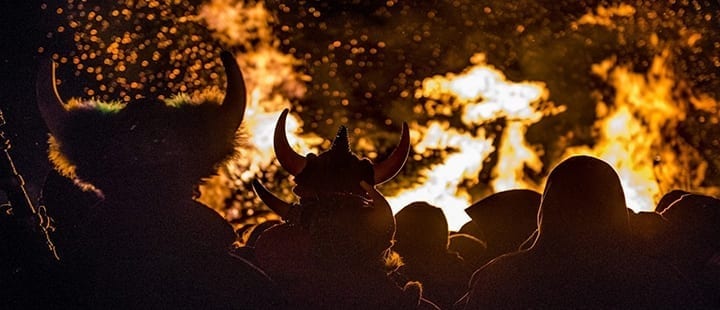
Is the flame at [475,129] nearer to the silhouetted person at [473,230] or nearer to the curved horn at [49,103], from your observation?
the silhouetted person at [473,230]

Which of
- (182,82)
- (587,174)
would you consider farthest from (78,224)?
(182,82)

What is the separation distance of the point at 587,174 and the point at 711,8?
286cm

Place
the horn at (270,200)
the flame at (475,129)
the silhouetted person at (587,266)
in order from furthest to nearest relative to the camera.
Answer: the flame at (475,129), the horn at (270,200), the silhouetted person at (587,266)

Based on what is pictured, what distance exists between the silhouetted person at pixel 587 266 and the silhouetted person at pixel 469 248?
0.43 m

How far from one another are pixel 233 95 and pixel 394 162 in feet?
1.62

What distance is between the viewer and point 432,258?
6.51 ft

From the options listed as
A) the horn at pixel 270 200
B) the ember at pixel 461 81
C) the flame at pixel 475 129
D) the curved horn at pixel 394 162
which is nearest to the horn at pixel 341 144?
the curved horn at pixel 394 162

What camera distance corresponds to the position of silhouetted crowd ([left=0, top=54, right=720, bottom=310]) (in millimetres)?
1616

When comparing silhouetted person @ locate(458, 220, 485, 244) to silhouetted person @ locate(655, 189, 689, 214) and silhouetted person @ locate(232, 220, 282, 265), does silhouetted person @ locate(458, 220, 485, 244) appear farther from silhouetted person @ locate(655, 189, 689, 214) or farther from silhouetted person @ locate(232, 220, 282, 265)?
silhouetted person @ locate(232, 220, 282, 265)

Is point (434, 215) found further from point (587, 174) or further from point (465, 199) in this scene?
point (465, 199)

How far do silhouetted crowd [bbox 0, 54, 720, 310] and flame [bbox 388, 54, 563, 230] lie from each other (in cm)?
284

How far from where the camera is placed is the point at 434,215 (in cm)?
201

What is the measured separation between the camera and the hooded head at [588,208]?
161 cm

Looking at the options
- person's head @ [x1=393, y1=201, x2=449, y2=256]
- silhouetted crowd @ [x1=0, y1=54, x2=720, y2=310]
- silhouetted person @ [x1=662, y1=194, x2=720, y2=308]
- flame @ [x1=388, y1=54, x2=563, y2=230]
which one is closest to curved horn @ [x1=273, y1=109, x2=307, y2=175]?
silhouetted crowd @ [x1=0, y1=54, x2=720, y2=310]
